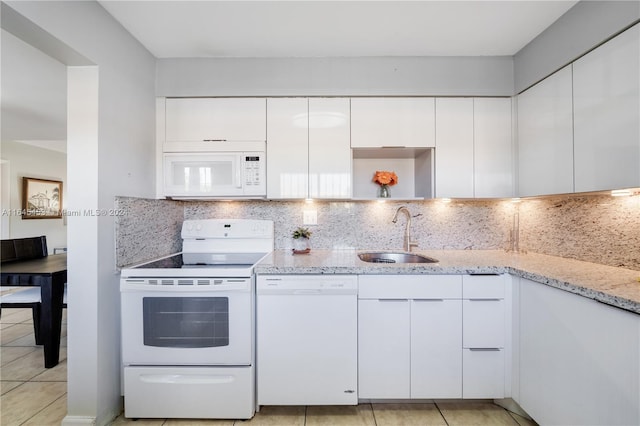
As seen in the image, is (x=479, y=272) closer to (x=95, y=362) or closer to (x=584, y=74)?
(x=584, y=74)

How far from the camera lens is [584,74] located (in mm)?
1412

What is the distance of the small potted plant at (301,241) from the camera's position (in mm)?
2113

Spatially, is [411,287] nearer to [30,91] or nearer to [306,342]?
[306,342]

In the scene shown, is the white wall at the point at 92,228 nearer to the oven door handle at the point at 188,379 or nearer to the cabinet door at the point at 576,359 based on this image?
the oven door handle at the point at 188,379

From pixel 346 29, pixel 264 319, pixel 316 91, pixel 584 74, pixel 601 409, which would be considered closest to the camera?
pixel 601 409

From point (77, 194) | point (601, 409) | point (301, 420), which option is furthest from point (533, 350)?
point (77, 194)

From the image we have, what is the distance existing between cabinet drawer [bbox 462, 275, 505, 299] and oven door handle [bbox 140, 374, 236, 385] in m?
1.50

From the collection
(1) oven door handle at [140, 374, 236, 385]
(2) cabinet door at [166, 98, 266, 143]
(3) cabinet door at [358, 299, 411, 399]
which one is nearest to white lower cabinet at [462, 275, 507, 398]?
(3) cabinet door at [358, 299, 411, 399]

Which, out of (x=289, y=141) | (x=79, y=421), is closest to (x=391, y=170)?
(x=289, y=141)

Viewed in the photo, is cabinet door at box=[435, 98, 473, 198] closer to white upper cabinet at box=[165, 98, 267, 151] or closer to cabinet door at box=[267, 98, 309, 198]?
cabinet door at box=[267, 98, 309, 198]

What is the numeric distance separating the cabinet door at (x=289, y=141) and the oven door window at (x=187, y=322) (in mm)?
916

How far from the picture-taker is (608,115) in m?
1.29

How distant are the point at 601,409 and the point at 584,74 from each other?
163 cm

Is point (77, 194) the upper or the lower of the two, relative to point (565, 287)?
upper
